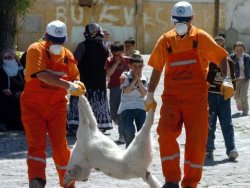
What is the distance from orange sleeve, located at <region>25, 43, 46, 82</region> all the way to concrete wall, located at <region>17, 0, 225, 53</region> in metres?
25.4

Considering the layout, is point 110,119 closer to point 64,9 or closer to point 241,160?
point 241,160

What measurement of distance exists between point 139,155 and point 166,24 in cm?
2784

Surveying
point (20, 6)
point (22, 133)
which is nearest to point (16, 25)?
point (20, 6)

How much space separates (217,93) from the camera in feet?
35.2

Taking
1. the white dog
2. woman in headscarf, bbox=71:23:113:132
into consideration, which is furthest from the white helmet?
woman in headscarf, bbox=71:23:113:132

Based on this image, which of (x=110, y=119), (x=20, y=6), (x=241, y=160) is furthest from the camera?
(x=20, y=6)

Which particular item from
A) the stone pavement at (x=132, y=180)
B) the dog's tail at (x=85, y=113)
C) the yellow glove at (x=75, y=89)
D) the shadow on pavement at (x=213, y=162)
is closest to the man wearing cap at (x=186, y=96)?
the stone pavement at (x=132, y=180)

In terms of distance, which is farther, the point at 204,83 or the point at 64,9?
the point at 64,9

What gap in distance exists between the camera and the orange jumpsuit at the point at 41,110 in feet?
26.9

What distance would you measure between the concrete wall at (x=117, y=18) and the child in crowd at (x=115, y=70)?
2097 cm

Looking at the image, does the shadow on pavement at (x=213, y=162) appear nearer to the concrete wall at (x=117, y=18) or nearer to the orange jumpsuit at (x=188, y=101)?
the orange jumpsuit at (x=188, y=101)

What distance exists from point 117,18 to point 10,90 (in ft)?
70.4

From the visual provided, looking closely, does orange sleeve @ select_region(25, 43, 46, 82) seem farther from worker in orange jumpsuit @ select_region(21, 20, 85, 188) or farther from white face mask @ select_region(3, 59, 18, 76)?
white face mask @ select_region(3, 59, 18, 76)

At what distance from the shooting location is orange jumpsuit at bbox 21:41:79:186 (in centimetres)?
→ 819
